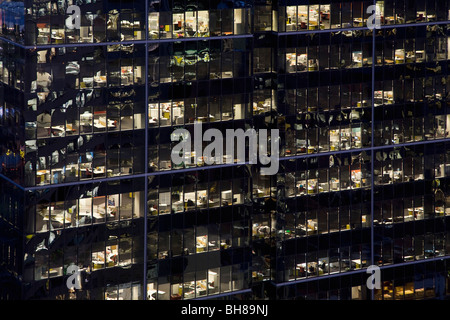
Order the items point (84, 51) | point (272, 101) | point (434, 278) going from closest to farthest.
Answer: point (84, 51), point (272, 101), point (434, 278)

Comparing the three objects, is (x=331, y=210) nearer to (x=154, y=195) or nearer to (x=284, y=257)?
(x=284, y=257)

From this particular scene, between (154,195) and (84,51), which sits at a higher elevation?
(84,51)

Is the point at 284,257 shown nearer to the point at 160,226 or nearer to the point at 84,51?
the point at 160,226

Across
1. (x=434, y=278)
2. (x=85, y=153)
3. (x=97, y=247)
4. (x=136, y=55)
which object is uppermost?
(x=136, y=55)

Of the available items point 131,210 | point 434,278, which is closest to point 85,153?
point 131,210

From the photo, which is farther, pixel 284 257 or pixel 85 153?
A: pixel 284 257

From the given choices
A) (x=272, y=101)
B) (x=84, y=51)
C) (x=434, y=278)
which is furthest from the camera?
(x=434, y=278)

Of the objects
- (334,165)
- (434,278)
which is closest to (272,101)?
(334,165)
